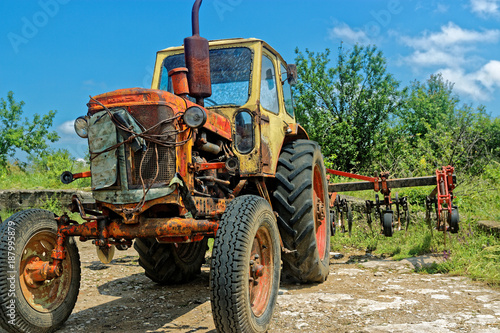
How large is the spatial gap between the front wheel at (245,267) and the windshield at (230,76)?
1.51 meters

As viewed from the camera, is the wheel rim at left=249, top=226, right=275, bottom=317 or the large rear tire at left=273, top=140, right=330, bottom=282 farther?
the large rear tire at left=273, top=140, right=330, bottom=282

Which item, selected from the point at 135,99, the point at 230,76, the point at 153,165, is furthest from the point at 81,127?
the point at 230,76

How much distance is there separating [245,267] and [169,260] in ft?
8.01

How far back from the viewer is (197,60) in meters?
3.96

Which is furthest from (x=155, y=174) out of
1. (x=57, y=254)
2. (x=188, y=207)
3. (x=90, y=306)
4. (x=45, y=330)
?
(x=90, y=306)

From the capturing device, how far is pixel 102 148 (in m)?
3.63

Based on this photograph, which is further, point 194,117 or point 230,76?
point 230,76

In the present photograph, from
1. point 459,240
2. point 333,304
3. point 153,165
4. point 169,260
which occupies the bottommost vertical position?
point 333,304

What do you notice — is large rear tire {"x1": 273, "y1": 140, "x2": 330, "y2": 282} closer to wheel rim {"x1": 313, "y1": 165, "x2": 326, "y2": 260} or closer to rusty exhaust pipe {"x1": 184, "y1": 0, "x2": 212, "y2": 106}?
wheel rim {"x1": 313, "y1": 165, "x2": 326, "y2": 260}

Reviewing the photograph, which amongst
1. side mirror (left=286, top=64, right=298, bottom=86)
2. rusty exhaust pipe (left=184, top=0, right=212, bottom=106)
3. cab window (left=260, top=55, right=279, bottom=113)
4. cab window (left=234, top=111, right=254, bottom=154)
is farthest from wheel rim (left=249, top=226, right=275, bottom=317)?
side mirror (left=286, top=64, right=298, bottom=86)

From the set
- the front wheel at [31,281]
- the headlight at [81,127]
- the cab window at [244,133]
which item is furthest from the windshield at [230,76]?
the front wheel at [31,281]

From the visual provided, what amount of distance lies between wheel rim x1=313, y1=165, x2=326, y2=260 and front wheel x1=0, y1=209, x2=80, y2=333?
293 centimetres

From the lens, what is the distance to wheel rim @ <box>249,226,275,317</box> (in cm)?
347

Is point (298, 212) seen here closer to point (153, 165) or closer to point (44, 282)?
point (153, 165)
